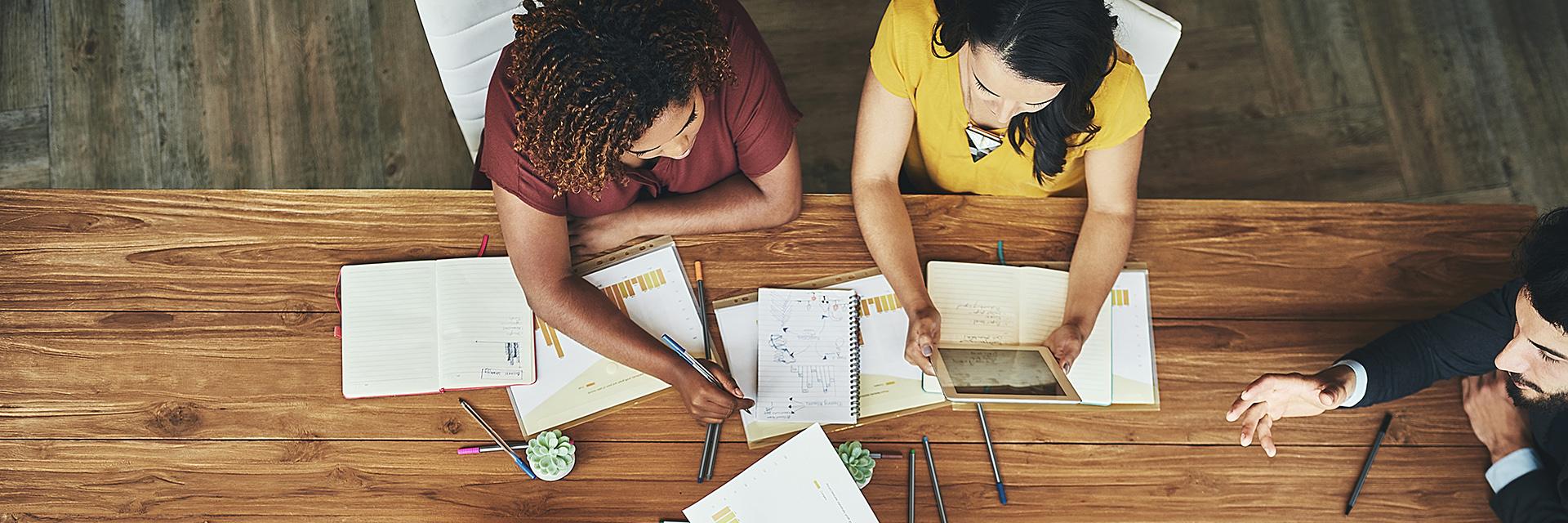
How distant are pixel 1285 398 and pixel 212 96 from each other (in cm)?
247

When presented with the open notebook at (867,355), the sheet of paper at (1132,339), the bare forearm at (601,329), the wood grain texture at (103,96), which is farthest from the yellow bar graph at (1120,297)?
the wood grain texture at (103,96)

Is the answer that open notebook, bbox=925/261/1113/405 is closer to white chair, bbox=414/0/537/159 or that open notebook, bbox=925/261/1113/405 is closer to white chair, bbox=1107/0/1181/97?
white chair, bbox=1107/0/1181/97

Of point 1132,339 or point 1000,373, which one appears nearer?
point 1000,373

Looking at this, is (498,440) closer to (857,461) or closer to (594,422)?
(594,422)

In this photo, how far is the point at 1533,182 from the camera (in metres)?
2.43

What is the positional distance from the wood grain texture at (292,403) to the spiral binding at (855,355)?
4 cm

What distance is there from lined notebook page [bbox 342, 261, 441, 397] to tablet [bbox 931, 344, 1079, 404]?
765mm

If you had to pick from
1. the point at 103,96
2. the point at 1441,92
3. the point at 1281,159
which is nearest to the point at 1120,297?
the point at 1281,159

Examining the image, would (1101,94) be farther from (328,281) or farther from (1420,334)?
(328,281)

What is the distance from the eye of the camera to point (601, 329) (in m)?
1.41

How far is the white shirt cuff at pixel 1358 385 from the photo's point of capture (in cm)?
140

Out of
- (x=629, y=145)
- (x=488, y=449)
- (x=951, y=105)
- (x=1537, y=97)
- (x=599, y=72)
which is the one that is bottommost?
(x=1537, y=97)

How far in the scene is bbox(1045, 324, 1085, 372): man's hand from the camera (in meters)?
1.44

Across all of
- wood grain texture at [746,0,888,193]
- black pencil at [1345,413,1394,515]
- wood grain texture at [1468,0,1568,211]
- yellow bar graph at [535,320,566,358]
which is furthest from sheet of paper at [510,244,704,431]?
wood grain texture at [1468,0,1568,211]
